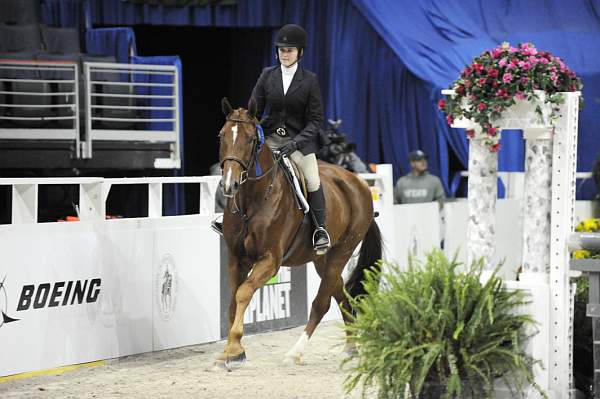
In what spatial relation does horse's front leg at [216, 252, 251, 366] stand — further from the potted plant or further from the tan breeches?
the potted plant

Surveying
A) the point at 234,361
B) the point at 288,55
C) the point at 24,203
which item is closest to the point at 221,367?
the point at 234,361

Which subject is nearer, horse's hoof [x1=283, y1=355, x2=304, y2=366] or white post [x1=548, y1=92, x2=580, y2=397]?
white post [x1=548, y1=92, x2=580, y2=397]

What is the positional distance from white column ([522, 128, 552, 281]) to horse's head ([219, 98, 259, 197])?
2.00 m

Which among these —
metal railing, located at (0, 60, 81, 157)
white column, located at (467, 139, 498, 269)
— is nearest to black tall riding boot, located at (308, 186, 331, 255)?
white column, located at (467, 139, 498, 269)

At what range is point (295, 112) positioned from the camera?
7.75 meters

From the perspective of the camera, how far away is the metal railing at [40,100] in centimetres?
1361

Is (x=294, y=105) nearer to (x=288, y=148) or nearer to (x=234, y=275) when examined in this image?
(x=288, y=148)

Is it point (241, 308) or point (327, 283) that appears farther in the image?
point (327, 283)

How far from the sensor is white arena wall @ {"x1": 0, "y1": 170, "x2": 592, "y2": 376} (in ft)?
22.5

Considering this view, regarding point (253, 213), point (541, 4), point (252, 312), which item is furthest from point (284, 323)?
point (541, 4)

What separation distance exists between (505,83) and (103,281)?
139 inches

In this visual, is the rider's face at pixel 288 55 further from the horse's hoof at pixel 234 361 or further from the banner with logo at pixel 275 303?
the horse's hoof at pixel 234 361

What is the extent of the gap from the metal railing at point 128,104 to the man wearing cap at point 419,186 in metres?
3.22

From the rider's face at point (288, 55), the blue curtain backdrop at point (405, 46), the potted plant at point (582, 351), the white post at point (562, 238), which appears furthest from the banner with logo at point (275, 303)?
the blue curtain backdrop at point (405, 46)
